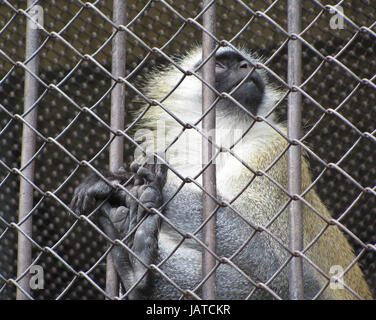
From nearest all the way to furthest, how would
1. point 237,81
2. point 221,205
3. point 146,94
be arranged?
point 221,205 → point 237,81 → point 146,94

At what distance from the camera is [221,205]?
1.81 meters

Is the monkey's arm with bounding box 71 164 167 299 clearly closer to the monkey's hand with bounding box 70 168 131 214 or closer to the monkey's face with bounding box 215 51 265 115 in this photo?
the monkey's hand with bounding box 70 168 131 214

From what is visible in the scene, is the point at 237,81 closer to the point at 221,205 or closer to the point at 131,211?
the point at 131,211

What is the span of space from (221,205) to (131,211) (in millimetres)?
414

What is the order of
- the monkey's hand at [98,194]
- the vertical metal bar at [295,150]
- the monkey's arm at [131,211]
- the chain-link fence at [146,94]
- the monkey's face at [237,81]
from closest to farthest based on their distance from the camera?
1. the vertical metal bar at [295,150]
2. the monkey's arm at [131,211]
3. the monkey's hand at [98,194]
4. the monkey's face at [237,81]
5. the chain-link fence at [146,94]

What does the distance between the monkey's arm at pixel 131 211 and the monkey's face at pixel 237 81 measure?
2.14ft

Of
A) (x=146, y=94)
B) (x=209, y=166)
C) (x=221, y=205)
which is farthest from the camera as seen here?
(x=146, y=94)

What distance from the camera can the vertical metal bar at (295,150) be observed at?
75.5 inches

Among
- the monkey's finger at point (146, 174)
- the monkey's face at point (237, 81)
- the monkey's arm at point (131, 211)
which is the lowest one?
the monkey's arm at point (131, 211)

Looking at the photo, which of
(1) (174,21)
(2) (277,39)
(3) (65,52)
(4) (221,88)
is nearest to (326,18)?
(2) (277,39)

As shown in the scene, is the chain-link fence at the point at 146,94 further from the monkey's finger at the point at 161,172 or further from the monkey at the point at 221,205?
the monkey's finger at the point at 161,172

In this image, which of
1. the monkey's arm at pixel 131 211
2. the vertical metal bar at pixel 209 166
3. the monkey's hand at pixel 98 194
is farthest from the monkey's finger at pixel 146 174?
the vertical metal bar at pixel 209 166

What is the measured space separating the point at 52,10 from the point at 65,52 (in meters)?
0.27

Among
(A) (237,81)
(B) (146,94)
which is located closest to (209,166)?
(A) (237,81)
